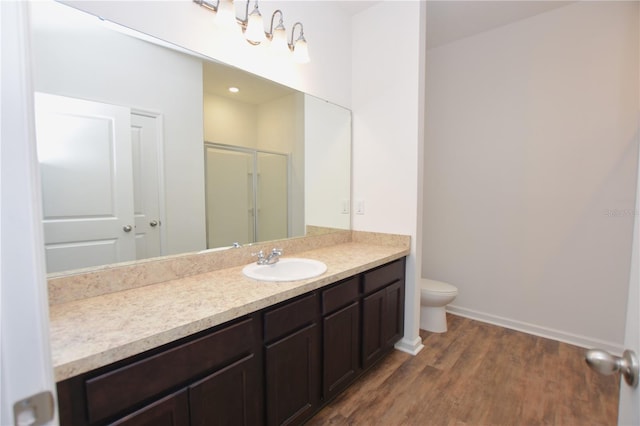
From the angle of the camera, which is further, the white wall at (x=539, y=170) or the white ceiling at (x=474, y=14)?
the white ceiling at (x=474, y=14)

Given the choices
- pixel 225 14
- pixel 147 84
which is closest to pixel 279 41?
pixel 225 14

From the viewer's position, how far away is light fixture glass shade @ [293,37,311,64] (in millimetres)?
1875

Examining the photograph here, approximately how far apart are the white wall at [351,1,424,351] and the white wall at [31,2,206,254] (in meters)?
1.35

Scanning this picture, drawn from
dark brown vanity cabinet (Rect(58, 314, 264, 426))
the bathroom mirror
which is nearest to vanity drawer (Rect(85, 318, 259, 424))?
dark brown vanity cabinet (Rect(58, 314, 264, 426))

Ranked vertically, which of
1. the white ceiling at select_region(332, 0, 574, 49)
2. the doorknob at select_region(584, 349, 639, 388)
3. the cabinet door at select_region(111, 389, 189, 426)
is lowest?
the cabinet door at select_region(111, 389, 189, 426)

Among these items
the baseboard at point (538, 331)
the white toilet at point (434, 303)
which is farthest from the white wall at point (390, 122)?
the baseboard at point (538, 331)

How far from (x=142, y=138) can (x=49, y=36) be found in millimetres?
446

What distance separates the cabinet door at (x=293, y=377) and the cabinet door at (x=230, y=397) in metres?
0.06

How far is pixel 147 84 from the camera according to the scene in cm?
135

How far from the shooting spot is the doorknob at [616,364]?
56 cm

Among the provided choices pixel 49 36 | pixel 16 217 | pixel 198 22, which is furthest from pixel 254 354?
pixel 198 22

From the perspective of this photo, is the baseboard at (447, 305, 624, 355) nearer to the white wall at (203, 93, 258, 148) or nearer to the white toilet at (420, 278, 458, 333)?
the white toilet at (420, 278, 458, 333)

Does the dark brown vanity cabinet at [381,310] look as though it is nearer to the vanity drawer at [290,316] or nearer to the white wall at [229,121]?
the vanity drawer at [290,316]

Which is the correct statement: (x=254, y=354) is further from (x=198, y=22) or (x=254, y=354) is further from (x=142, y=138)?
(x=198, y=22)
